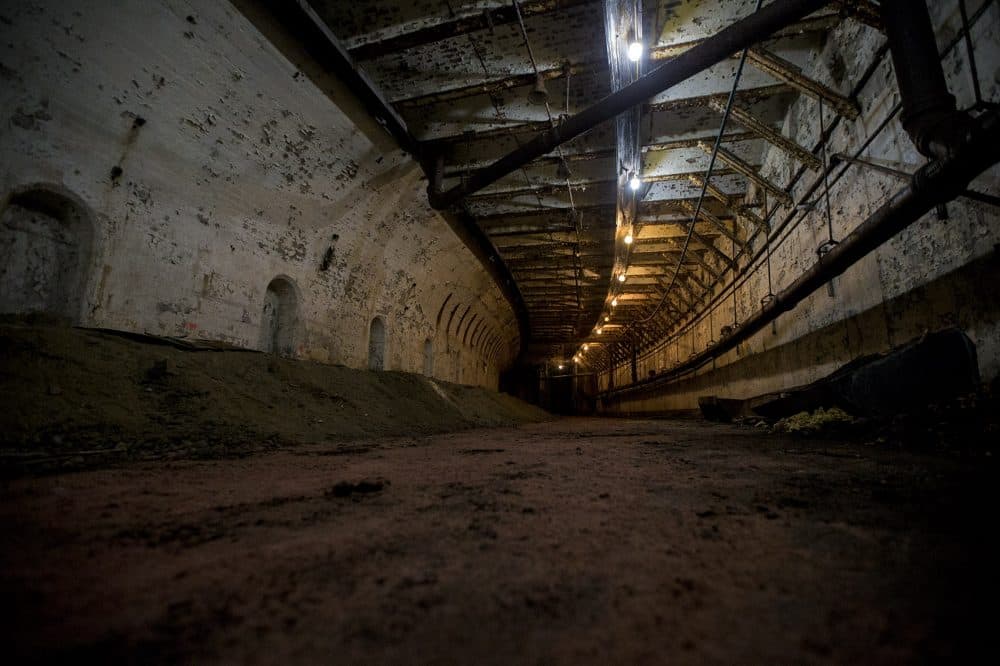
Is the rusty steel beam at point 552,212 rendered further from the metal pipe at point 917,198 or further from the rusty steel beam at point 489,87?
the metal pipe at point 917,198

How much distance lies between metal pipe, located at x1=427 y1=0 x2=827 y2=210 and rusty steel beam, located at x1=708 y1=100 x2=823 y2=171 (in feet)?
6.93

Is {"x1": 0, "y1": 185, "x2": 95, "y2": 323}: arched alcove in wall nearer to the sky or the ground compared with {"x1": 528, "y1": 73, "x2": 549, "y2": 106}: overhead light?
nearer to the ground

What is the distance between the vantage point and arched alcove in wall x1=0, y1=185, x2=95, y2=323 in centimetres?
389

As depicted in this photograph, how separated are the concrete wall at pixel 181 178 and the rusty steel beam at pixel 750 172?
Result: 18.2 feet

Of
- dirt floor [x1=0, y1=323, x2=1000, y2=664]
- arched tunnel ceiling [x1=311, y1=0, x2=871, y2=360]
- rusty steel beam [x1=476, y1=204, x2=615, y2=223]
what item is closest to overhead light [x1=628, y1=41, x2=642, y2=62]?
arched tunnel ceiling [x1=311, y1=0, x2=871, y2=360]

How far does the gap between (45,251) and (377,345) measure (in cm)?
569

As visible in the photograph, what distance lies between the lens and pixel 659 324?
16.7 metres

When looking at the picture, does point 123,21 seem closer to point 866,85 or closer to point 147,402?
point 147,402

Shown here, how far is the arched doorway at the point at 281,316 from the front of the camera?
670cm

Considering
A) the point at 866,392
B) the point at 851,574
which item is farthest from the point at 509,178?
the point at 851,574

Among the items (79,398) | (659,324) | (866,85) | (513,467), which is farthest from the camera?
(659,324)

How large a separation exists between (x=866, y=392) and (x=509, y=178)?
709 centimetres

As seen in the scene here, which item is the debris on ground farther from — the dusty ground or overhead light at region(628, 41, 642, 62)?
overhead light at region(628, 41, 642, 62)

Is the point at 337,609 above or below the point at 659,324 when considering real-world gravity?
below
